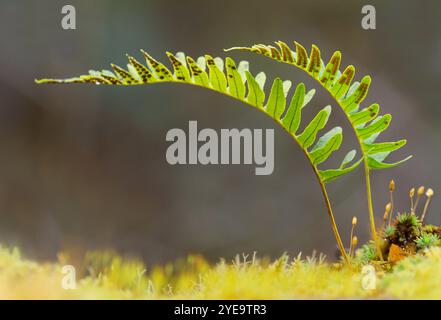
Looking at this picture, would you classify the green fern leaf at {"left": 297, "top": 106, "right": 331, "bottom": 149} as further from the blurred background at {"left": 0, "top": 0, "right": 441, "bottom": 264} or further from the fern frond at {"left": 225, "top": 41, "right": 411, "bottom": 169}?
the blurred background at {"left": 0, "top": 0, "right": 441, "bottom": 264}

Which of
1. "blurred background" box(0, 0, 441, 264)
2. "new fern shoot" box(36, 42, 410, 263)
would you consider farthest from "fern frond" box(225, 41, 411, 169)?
"blurred background" box(0, 0, 441, 264)

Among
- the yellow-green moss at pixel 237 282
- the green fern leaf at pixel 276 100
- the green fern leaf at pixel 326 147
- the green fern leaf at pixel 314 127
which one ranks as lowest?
the yellow-green moss at pixel 237 282

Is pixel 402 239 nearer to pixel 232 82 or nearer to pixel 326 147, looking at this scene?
pixel 326 147

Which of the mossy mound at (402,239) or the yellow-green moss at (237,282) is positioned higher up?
the mossy mound at (402,239)

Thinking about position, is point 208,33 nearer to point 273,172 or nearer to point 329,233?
point 273,172

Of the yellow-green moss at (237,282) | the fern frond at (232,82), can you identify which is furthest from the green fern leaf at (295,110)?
the yellow-green moss at (237,282)

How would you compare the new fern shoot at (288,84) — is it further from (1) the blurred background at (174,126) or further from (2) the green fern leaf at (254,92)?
(1) the blurred background at (174,126)
